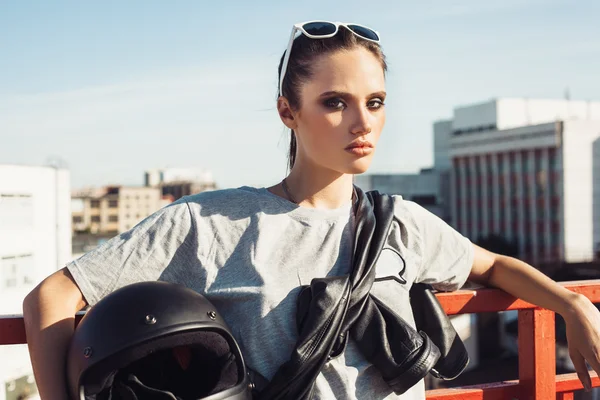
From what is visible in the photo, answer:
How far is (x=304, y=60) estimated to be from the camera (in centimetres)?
234

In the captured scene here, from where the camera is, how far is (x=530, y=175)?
270ft

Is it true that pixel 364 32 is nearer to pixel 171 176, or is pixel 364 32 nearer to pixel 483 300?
pixel 483 300

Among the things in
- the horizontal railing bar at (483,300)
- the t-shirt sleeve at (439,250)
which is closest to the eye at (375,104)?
the t-shirt sleeve at (439,250)

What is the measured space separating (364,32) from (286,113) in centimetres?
35

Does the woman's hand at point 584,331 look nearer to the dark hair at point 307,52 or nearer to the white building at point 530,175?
the dark hair at point 307,52

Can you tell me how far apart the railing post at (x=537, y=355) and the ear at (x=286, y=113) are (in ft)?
4.20

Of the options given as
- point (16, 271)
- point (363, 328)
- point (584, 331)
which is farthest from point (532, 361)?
point (16, 271)

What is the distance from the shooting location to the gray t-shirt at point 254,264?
2.17 m

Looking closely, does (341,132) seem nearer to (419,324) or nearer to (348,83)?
(348,83)

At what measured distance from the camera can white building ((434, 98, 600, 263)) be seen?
76.4 meters

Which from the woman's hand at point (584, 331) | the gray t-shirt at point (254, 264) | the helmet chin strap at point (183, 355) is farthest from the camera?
the woman's hand at point (584, 331)

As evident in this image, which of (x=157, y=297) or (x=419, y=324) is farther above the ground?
(x=157, y=297)

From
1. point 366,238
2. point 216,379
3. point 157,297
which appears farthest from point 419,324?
point 157,297

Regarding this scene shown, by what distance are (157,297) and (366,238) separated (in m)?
0.70
